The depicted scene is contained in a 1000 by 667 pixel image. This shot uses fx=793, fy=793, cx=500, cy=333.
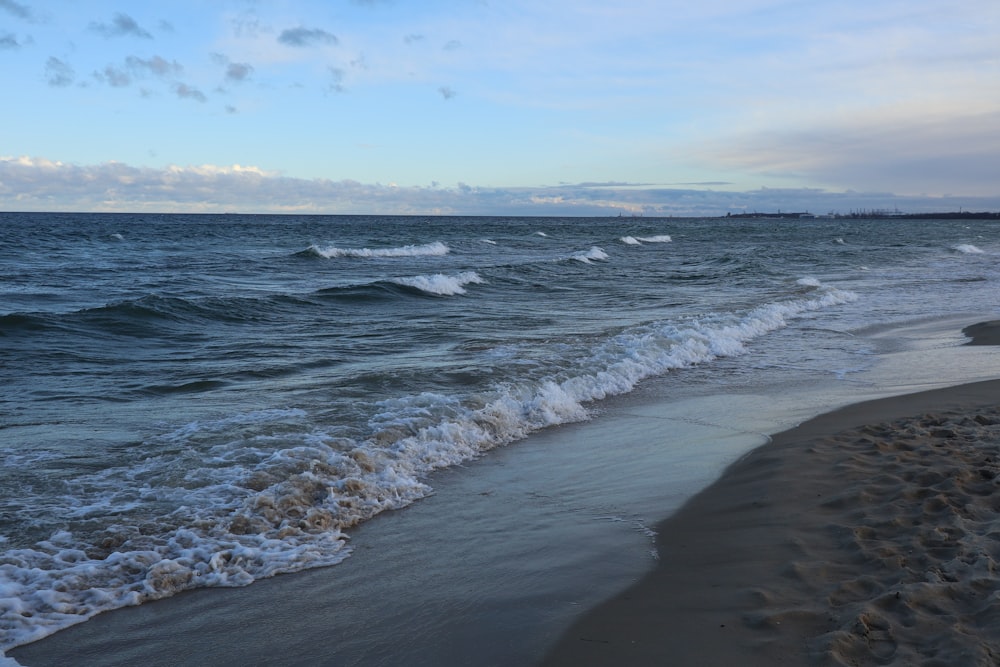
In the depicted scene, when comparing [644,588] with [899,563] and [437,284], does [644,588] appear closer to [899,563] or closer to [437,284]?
[899,563]

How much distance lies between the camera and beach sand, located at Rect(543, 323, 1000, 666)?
338 centimetres

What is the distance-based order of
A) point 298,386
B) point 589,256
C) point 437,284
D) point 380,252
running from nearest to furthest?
1. point 298,386
2. point 437,284
3. point 589,256
4. point 380,252

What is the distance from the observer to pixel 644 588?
4.20m

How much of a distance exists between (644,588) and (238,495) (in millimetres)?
2895

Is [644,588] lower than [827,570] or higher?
lower

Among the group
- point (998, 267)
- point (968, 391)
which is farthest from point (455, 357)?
point (998, 267)

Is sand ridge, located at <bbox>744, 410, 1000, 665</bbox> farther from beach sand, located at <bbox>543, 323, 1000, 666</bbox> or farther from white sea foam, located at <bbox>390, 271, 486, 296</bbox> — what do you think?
white sea foam, located at <bbox>390, 271, 486, 296</bbox>

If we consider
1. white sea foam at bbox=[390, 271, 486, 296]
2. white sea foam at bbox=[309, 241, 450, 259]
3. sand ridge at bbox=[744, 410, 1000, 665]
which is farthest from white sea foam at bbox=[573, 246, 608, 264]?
sand ridge at bbox=[744, 410, 1000, 665]

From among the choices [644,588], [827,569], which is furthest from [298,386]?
[827,569]

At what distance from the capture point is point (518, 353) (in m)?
11.2

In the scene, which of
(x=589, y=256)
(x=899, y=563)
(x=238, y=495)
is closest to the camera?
(x=899, y=563)

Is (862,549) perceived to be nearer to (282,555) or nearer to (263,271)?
(282,555)

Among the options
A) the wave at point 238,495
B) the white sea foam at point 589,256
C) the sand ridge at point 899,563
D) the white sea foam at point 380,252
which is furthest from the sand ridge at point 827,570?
the white sea foam at point 380,252

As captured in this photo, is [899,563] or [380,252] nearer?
[899,563]
